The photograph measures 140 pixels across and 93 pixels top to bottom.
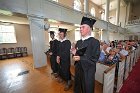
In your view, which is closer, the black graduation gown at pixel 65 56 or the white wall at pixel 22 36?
the black graduation gown at pixel 65 56

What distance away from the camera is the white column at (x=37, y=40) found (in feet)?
14.9

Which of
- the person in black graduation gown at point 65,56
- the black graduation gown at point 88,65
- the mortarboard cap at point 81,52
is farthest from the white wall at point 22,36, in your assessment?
the mortarboard cap at point 81,52

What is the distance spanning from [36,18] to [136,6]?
2026 centimetres

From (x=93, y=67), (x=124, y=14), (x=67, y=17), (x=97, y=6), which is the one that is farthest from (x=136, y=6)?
(x=93, y=67)

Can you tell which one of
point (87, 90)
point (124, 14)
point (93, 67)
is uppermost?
point (124, 14)

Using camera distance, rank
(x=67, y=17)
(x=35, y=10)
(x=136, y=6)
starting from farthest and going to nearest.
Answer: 1. (x=136, y=6)
2. (x=67, y=17)
3. (x=35, y=10)

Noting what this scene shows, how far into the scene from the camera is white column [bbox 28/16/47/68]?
14.9ft

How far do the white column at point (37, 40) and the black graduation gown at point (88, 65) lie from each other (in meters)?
3.32

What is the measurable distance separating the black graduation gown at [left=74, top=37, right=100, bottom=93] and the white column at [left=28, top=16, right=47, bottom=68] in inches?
131

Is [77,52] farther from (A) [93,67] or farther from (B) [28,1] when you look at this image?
(B) [28,1]

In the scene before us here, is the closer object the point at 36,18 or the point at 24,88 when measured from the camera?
the point at 24,88

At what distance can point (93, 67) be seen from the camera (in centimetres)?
183

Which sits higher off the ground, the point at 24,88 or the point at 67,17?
the point at 67,17

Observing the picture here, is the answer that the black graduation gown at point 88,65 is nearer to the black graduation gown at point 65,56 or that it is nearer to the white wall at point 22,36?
the black graduation gown at point 65,56
